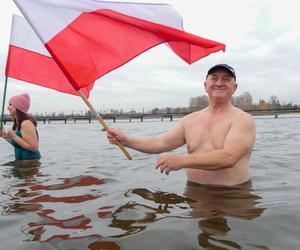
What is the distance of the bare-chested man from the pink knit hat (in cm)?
374

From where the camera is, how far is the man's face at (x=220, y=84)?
4.98 metres

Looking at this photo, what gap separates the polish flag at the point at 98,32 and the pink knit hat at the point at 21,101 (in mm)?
3334

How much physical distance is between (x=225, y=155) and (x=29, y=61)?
16.2 ft

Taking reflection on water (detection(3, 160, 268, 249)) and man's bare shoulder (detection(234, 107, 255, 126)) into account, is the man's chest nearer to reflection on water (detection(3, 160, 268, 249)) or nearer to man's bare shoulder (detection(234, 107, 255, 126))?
man's bare shoulder (detection(234, 107, 255, 126))

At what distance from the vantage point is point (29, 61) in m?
7.62

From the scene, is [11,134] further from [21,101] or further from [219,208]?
[219,208]

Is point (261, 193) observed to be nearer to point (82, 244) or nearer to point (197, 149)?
point (197, 149)

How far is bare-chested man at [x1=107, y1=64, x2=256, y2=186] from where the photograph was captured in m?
4.57

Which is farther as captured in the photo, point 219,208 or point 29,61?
point 29,61

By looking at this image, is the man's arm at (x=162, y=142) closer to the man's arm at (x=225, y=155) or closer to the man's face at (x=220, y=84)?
the man's face at (x=220, y=84)

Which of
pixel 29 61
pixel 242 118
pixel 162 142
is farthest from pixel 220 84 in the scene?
pixel 29 61

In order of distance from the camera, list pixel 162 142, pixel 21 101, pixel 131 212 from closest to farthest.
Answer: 1. pixel 131 212
2. pixel 162 142
3. pixel 21 101

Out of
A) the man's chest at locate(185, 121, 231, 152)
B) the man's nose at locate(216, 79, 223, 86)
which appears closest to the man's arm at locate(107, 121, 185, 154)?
the man's chest at locate(185, 121, 231, 152)

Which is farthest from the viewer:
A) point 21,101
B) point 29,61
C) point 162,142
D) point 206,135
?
point 21,101
